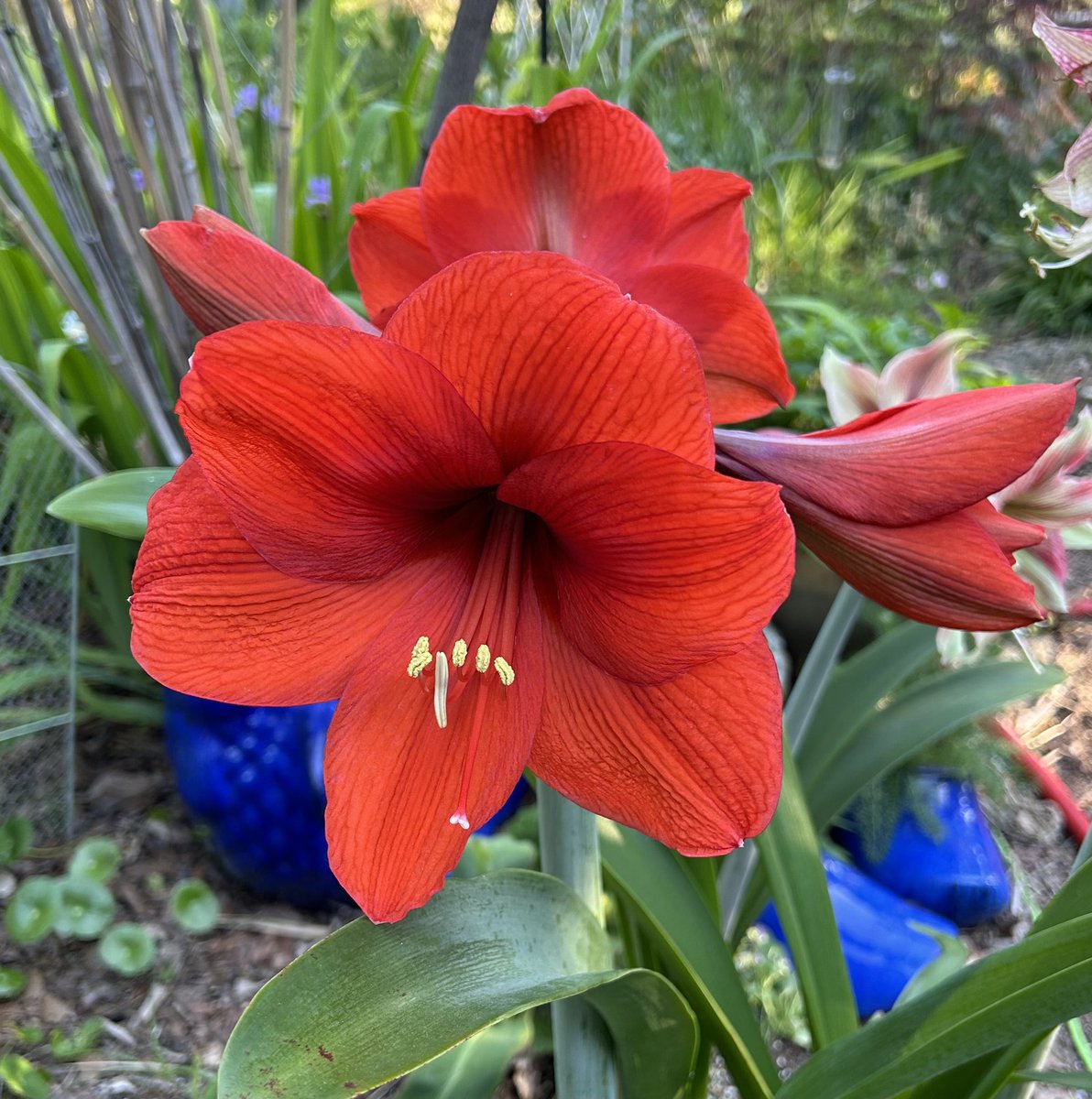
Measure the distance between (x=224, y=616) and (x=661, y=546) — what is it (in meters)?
0.20

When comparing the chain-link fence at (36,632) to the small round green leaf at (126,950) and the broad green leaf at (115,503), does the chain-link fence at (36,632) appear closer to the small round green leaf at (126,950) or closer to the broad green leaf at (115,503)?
the small round green leaf at (126,950)

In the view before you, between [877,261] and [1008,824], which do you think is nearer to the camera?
[1008,824]

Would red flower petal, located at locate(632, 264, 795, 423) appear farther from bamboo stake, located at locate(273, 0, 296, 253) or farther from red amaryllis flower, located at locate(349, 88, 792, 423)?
bamboo stake, located at locate(273, 0, 296, 253)

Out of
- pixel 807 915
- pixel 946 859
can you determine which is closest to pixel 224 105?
pixel 807 915

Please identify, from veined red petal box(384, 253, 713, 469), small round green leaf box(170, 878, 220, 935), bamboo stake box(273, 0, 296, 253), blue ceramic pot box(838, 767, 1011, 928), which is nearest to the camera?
veined red petal box(384, 253, 713, 469)

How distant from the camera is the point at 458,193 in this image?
0.49 meters

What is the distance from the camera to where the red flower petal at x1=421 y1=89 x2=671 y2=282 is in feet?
1.56

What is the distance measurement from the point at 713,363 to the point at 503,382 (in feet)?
0.67

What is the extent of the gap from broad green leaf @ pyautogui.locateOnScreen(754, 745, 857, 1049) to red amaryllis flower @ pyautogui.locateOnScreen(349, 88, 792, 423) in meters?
0.33

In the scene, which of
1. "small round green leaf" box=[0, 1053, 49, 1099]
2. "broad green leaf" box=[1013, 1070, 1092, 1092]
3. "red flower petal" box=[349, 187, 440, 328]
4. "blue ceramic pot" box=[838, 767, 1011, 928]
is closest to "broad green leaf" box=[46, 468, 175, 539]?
"red flower petal" box=[349, 187, 440, 328]

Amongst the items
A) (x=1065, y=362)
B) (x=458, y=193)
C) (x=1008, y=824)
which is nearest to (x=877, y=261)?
(x=1065, y=362)

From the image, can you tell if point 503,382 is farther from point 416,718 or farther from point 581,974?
point 581,974

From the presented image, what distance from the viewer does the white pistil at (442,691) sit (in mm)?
405

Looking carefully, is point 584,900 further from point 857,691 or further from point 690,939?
point 857,691
